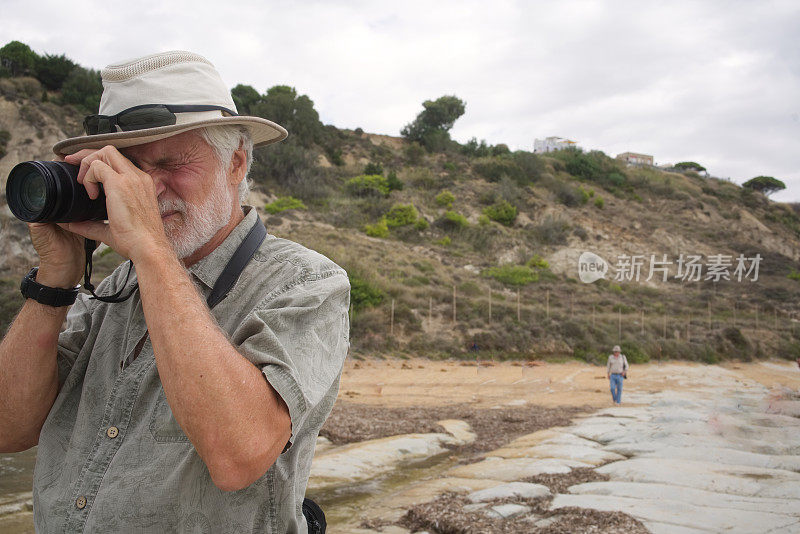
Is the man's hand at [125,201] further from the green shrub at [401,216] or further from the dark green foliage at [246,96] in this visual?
the dark green foliage at [246,96]

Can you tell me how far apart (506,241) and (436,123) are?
20682 millimetres

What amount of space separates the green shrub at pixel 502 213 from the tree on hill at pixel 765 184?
36.0 meters

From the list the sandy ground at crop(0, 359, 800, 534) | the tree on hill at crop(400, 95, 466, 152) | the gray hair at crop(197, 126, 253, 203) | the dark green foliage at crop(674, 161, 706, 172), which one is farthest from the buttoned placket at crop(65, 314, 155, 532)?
the dark green foliage at crop(674, 161, 706, 172)

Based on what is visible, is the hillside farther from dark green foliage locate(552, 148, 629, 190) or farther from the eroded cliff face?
dark green foliage locate(552, 148, 629, 190)

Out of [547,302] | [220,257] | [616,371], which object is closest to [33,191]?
[220,257]

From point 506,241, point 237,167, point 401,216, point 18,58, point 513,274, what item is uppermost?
point 18,58

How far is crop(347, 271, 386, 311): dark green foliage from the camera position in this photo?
1859 cm

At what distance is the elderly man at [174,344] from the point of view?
1123mm

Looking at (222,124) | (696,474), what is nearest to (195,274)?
(222,124)

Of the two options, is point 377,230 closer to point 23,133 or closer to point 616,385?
A: point 23,133

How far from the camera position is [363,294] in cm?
1873

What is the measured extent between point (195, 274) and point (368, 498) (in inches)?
160

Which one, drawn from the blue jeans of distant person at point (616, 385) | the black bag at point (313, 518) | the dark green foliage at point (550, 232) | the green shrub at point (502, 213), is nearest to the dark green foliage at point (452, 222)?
the green shrub at point (502, 213)

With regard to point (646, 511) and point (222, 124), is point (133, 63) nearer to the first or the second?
point (222, 124)
